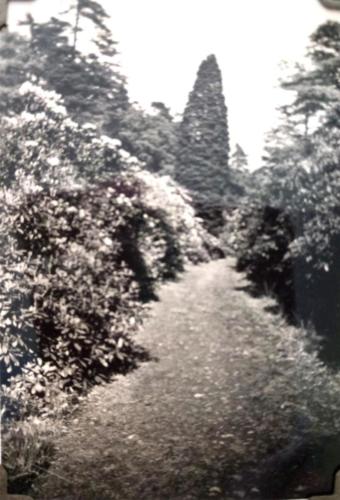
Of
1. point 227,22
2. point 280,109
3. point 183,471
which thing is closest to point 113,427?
point 183,471

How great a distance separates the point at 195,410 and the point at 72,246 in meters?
1.23

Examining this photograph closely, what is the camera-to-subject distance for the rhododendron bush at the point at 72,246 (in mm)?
3717

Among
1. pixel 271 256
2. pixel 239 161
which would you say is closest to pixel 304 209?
pixel 271 256

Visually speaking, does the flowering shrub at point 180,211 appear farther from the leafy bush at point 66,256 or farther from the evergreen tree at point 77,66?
the evergreen tree at point 77,66

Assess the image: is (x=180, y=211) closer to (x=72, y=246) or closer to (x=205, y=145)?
(x=205, y=145)

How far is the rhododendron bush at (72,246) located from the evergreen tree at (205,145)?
12 cm

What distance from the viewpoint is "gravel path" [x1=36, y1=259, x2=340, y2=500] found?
12.1 ft

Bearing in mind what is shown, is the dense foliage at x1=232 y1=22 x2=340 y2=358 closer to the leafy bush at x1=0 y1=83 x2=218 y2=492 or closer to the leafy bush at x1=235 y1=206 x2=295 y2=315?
the leafy bush at x1=235 y1=206 x2=295 y2=315

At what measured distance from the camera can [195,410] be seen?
379 cm

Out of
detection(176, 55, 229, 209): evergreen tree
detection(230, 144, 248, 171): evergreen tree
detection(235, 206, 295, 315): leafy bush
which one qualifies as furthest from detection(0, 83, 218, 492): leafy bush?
detection(230, 144, 248, 171): evergreen tree

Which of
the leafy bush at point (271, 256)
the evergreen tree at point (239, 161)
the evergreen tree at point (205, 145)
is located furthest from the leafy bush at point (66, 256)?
the evergreen tree at point (239, 161)

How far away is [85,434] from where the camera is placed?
371 cm

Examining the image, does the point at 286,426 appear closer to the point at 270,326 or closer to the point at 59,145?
the point at 270,326

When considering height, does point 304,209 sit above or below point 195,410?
above
